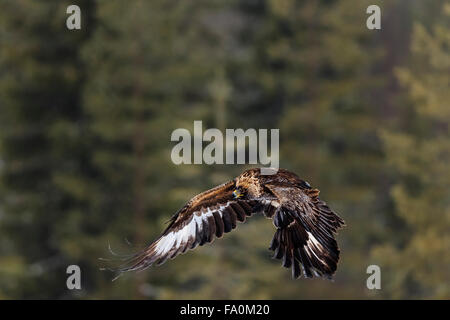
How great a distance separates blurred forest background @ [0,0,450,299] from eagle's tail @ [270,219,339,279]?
524 inches

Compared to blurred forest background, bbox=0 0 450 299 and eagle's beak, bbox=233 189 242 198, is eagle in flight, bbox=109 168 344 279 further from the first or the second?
blurred forest background, bbox=0 0 450 299

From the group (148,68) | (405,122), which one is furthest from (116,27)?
(405,122)

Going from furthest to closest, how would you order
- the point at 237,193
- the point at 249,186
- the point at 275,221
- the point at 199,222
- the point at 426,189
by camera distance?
the point at 426,189 → the point at 199,222 → the point at 275,221 → the point at 237,193 → the point at 249,186

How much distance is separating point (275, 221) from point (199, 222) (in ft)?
2.80

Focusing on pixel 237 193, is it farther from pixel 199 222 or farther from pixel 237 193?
pixel 199 222

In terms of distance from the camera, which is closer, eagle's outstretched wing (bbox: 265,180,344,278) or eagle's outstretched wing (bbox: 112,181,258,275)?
eagle's outstretched wing (bbox: 265,180,344,278)

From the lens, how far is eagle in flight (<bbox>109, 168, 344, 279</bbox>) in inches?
434

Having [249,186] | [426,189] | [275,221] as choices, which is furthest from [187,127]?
[249,186]

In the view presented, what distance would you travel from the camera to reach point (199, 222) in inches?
468

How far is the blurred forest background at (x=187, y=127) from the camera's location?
1201 inches

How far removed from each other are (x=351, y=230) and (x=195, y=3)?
10.0 m

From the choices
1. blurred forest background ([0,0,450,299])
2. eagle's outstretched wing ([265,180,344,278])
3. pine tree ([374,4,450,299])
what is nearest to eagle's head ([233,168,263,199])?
eagle's outstretched wing ([265,180,344,278])

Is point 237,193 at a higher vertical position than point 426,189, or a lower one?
lower

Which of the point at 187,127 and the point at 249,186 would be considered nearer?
the point at 249,186
